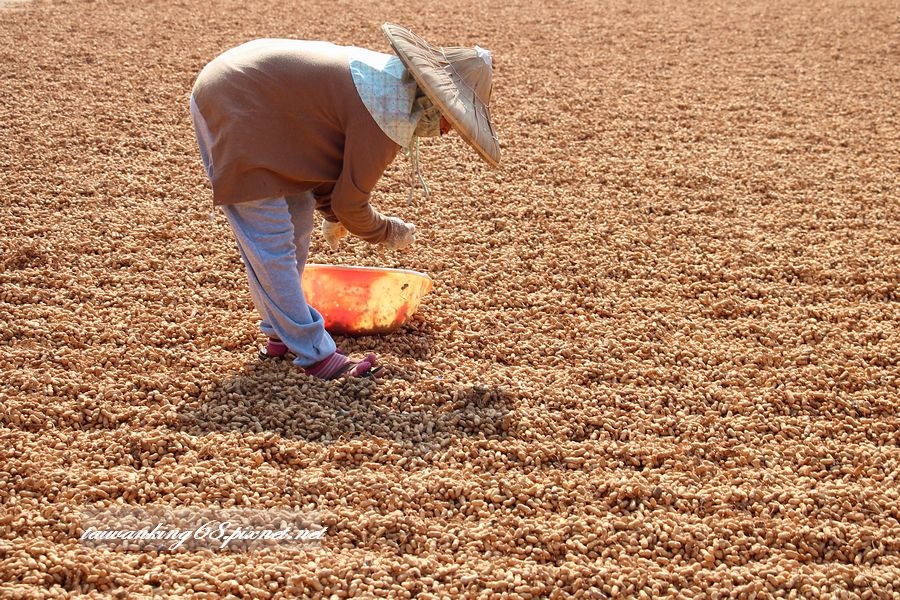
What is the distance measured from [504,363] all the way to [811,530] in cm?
117

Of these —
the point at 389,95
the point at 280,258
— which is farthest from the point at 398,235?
the point at 389,95

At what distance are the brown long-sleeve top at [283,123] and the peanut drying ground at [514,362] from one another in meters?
0.69

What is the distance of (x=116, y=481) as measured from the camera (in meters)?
2.64

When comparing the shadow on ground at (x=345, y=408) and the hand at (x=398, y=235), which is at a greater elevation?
the hand at (x=398, y=235)

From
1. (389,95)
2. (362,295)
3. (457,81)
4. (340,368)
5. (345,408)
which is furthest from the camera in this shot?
(362,295)

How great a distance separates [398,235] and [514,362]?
0.62m

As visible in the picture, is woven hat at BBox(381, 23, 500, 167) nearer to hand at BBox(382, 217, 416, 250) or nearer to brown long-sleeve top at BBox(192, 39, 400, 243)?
brown long-sleeve top at BBox(192, 39, 400, 243)

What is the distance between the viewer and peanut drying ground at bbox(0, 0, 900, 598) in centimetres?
250

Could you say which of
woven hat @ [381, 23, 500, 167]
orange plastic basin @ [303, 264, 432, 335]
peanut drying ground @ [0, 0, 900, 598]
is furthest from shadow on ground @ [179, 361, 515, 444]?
woven hat @ [381, 23, 500, 167]

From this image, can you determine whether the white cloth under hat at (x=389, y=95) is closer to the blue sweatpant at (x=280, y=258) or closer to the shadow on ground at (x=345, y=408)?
the blue sweatpant at (x=280, y=258)

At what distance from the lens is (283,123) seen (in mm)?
2814

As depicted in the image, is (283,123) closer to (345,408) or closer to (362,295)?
(362,295)

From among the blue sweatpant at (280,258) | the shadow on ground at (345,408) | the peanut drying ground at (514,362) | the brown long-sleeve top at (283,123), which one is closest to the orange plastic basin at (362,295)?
the peanut drying ground at (514,362)

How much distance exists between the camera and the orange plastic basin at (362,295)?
3371 millimetres
